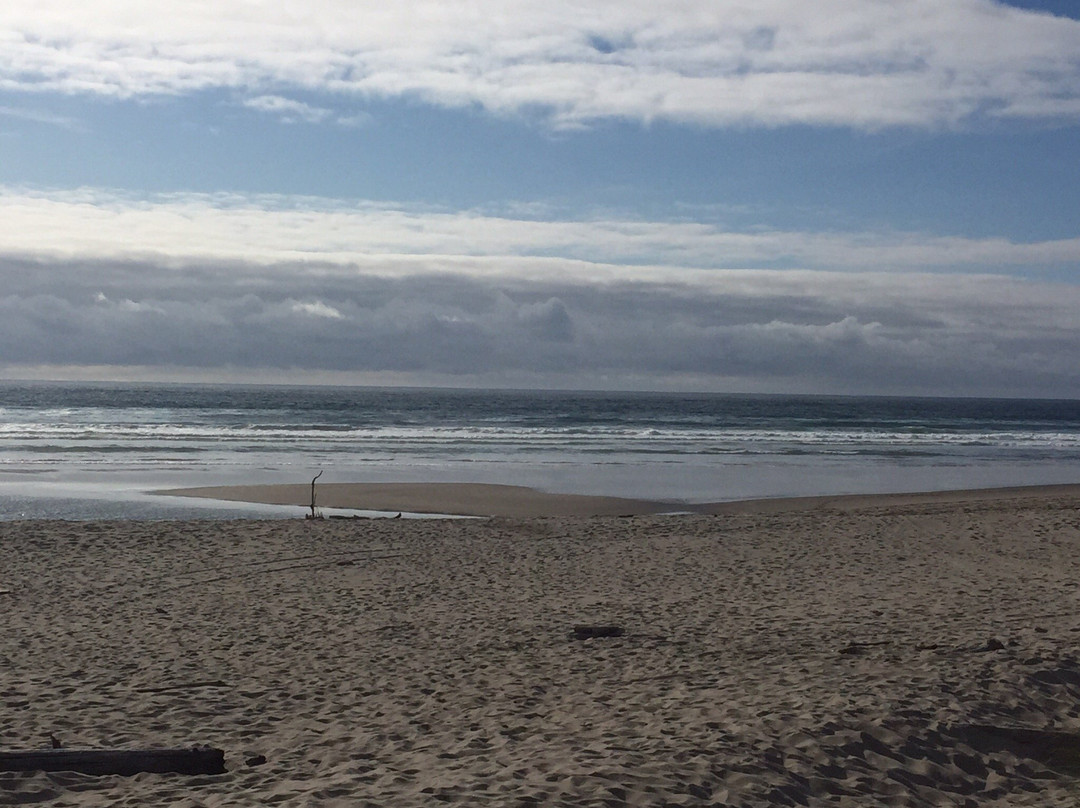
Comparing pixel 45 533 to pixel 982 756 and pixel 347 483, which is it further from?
pixel 982 756

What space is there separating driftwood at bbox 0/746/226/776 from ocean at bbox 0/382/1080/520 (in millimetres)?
13047

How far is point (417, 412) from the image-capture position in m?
66.5

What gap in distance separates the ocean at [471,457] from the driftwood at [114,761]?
13.0m

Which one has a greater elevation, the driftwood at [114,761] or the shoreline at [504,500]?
the driftwood at [114,761]

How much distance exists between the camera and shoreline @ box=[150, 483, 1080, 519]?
2027cm

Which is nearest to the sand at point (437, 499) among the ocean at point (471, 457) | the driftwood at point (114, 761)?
the ocean at point (471, 457)

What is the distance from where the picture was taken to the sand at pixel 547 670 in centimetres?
544

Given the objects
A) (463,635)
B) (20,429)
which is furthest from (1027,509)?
(20,429)

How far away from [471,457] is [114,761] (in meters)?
28.0

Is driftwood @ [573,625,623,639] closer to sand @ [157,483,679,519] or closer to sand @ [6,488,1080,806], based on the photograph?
Result: sand @ [6,488,1080,806]

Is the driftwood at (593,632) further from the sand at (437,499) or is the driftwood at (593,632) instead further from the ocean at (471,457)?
the ocean at (471,457)

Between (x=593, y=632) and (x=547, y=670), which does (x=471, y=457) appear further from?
(x=547, y=670)

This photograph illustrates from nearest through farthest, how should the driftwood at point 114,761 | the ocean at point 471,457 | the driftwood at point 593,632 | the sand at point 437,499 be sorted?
the driftwood at point 114,761 → the driftwood at point 593,632 → the sand at point 437,499 → the ocean at point 471,457

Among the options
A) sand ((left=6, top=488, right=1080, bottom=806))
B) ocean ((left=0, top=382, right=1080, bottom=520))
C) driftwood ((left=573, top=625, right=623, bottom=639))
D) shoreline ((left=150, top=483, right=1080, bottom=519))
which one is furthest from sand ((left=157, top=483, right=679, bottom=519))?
driftwood ((left=573, top=625, right=623, bottom=639))
